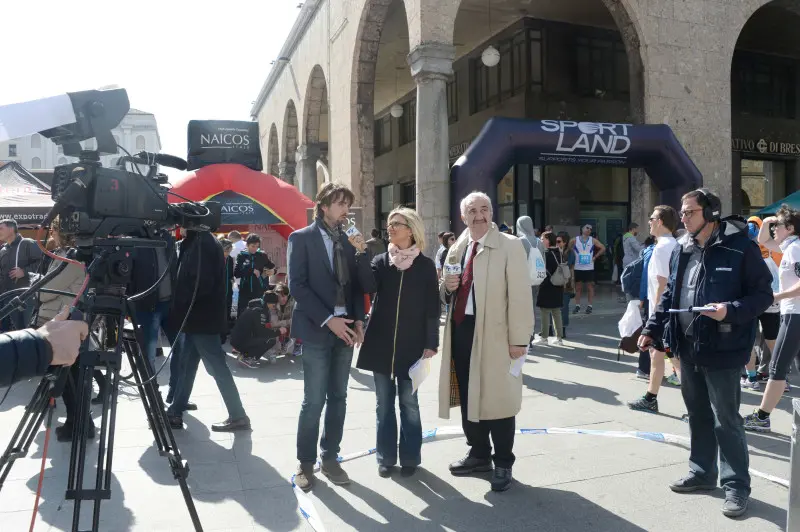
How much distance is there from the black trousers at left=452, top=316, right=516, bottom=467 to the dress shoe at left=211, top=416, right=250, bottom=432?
1.98 metres

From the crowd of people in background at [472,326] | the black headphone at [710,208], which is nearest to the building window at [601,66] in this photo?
the crowd of people in background at [472,326]

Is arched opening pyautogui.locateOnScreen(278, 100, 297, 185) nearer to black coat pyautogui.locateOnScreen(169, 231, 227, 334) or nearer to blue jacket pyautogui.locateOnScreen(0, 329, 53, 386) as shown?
black coat pyautogui.locateOnScreen(169, 231, 227, 334)

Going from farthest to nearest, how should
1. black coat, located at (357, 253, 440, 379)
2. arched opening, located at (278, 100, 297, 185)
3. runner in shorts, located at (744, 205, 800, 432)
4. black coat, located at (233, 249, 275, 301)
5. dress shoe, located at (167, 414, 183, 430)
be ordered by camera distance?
arched opening, located at (278, 100, 297, 185), black coat, located at (233, 249, 275, 301), dress shoe, located at (167, 414, 183, 430), runner in shorts, located at (744, 205, 800, 432), black coat, located at (357, 253, 440, 379)

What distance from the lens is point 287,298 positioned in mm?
8516

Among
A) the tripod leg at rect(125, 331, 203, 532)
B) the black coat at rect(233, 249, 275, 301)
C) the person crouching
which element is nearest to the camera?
the tripod leg at rect(125, 331, 203, 532)

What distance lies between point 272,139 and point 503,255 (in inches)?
1219

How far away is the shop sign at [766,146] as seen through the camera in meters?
21.4

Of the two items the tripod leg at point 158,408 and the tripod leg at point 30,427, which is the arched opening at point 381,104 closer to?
the tripod leg at point 158,408

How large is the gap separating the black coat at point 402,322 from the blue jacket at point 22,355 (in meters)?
2.37

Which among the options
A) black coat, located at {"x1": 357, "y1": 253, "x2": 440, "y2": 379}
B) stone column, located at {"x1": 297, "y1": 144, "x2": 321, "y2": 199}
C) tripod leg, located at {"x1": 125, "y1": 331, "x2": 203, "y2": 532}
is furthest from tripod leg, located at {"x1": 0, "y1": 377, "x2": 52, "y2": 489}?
stone column, located at {"x1": 297, "y1": 144, "x2": 321, "y2": 199}

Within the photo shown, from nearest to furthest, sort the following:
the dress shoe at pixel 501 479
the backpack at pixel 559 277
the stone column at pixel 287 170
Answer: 1. the dress shoe at pixel 501 479
2. the backpack at pixel 559 277
3. the stone column at pixel 287 170

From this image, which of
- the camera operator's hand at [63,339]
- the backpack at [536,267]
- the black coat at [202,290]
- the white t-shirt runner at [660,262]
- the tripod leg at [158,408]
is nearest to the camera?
the camera operator's hand at [63,339]

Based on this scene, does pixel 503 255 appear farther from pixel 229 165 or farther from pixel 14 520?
pixel 229 165

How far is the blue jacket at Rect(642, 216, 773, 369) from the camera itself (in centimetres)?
369
